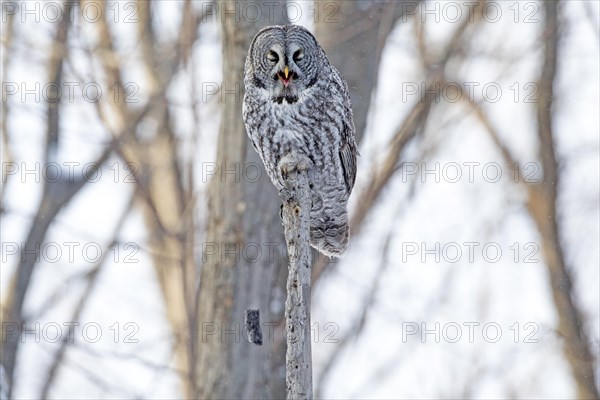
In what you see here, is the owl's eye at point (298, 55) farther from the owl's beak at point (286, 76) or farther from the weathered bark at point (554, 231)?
the weathered bark at point (554, 231)

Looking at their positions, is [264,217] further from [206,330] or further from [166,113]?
[166,113]

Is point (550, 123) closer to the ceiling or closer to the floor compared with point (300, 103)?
closer to the ceiling

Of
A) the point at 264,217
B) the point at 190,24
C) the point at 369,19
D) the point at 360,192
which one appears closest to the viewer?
the point at 264,217

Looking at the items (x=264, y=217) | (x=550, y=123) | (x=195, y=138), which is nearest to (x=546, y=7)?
(x=550, y=123)

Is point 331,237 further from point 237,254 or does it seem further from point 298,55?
point 298,55

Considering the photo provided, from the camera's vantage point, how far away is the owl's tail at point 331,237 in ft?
18.9

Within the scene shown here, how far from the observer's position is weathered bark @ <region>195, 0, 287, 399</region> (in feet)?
21.1

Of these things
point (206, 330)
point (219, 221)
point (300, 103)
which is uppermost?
point (300, 103)

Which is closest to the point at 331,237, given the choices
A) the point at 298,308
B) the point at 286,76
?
the point at 286,76

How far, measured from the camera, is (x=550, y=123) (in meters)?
9.64

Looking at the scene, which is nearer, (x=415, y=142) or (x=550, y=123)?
(x=415, y=142)

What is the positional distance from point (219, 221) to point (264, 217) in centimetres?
29

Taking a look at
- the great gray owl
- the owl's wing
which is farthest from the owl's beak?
the owl's wing

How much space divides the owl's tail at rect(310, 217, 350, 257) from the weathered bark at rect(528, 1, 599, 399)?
355cm
